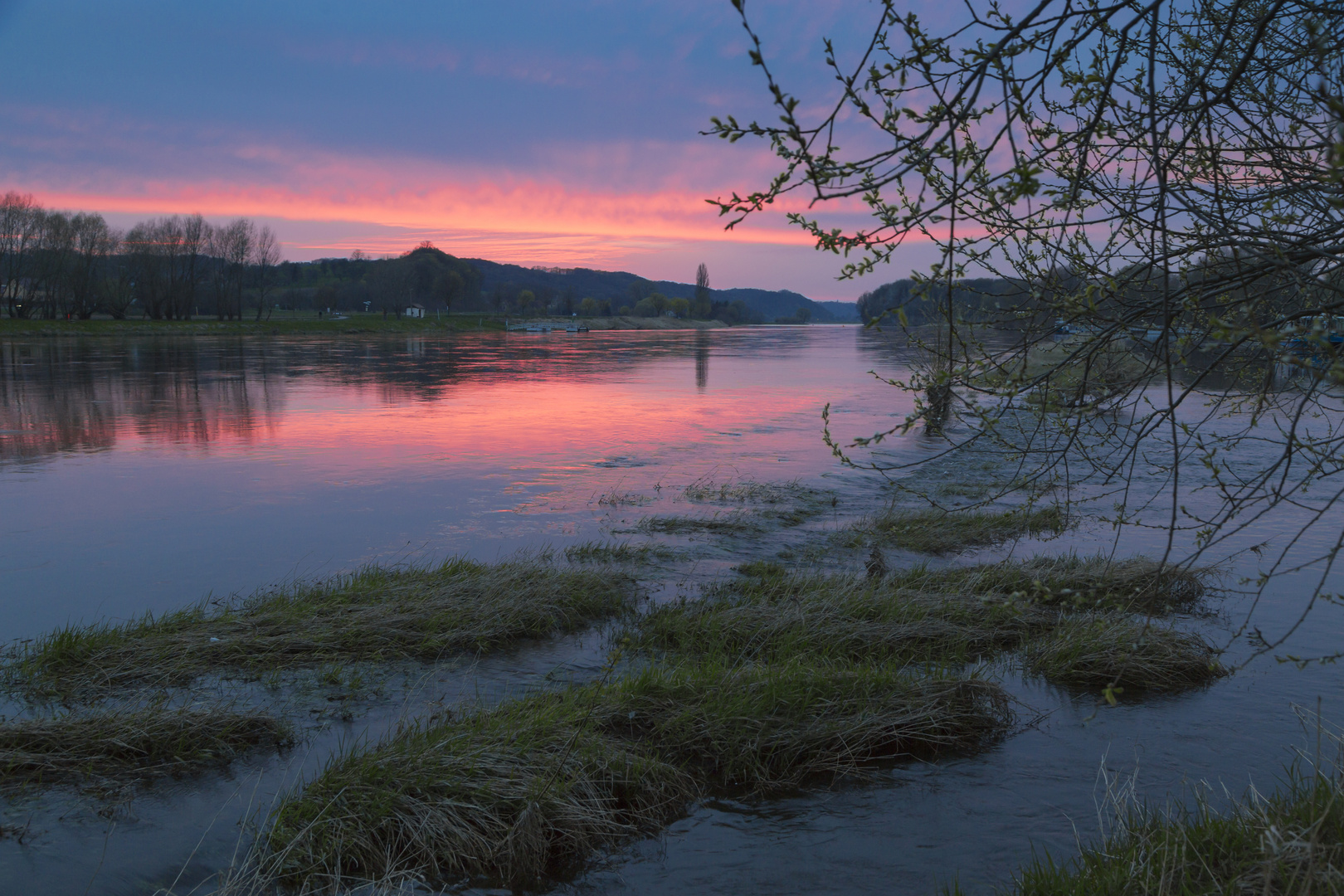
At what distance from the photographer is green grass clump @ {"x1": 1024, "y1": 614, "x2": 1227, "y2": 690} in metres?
7.66

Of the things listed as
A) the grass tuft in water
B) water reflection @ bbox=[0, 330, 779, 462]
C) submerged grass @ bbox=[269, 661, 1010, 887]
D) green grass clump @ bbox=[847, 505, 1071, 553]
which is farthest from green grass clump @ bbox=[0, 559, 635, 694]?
water reflection @ bbox=[0, 330, 779, 462]

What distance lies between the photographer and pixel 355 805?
5.29m

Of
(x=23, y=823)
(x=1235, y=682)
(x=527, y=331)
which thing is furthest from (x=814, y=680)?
(x=527, y=331)

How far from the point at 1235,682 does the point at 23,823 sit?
29.8 feet

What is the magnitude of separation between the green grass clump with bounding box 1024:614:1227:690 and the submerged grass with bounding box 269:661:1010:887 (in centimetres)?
113

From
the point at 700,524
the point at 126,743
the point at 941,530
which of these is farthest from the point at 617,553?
the point at 126,743

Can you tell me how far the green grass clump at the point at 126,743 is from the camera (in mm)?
5766

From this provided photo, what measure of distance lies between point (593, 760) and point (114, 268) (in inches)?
5106

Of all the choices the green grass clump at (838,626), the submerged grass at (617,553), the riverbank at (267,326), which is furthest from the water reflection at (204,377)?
the green grass clump at (838,626)

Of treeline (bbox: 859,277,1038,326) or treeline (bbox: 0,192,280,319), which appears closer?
treeline (bbox: 859,277,1038,326)

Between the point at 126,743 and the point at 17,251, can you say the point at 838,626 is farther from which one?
the point at 17,251

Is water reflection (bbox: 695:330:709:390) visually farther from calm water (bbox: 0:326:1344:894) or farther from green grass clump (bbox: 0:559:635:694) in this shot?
green grass clump (bbox: 0:559:635:694)

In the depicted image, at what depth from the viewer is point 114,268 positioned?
112 meters

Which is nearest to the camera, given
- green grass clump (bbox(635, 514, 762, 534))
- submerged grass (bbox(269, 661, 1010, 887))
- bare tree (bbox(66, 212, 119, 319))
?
submerged grass (bbox(269, 661, 1010, 887))
